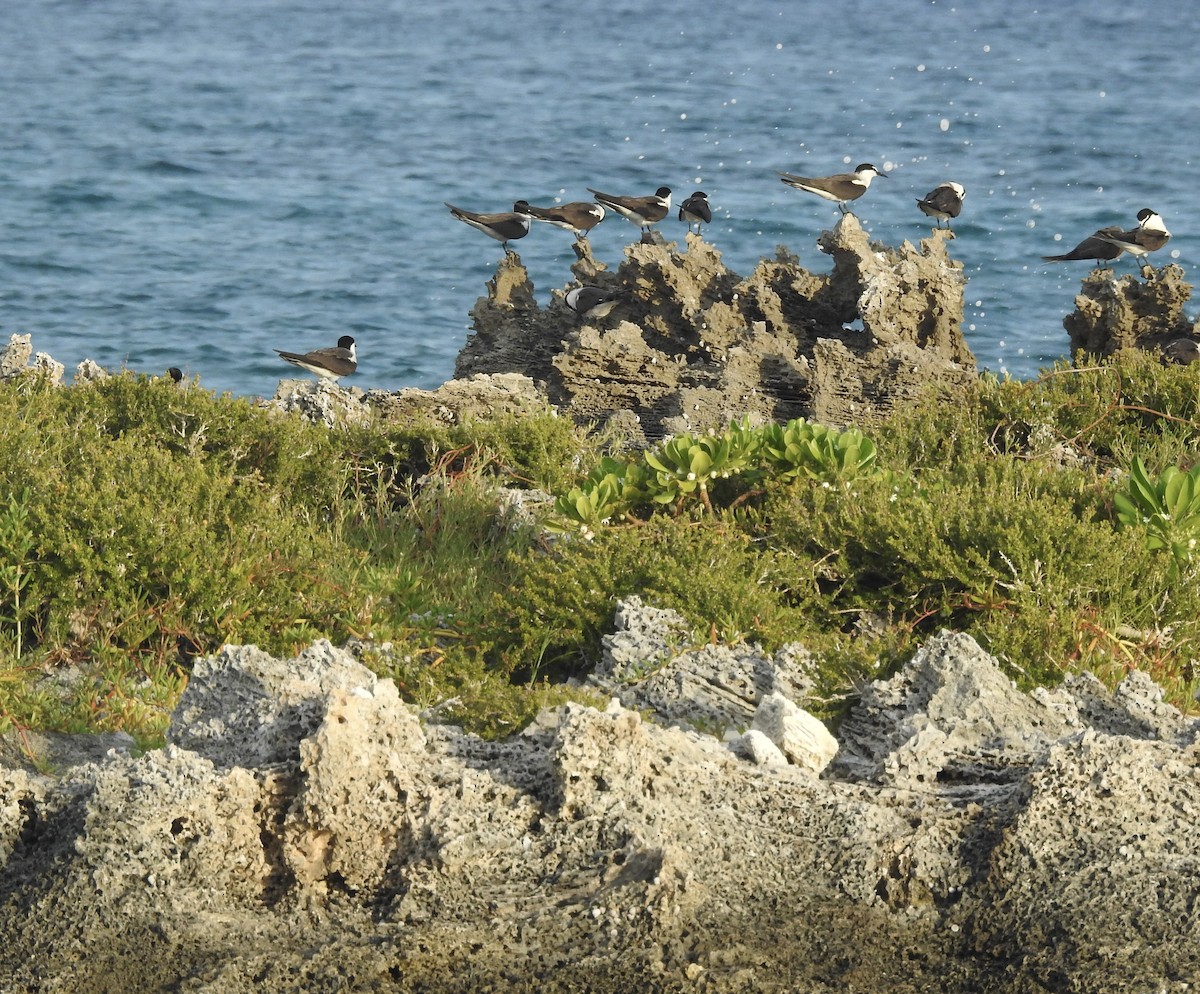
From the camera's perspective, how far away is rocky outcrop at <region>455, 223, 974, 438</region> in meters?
10.1

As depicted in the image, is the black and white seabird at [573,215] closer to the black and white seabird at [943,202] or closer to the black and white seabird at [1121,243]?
the black and white seabird at [943,202]

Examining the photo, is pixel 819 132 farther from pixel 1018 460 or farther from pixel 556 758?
pixel 556 758

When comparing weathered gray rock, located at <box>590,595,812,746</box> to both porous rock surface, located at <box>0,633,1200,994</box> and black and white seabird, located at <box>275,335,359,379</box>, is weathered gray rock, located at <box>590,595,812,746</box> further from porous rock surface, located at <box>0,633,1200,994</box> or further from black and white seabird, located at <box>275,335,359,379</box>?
black and white seabird, located at <box>275,335,359,379</box>

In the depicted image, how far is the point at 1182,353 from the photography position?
34.2 feet

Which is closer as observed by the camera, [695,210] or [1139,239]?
[1139,239]

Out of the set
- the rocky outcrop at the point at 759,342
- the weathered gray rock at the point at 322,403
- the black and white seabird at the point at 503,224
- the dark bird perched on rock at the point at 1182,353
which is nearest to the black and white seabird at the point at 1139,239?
the dark bird perched on rock at the point at 1182,353

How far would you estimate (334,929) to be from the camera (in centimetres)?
426

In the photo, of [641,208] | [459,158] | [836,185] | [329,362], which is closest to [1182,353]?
[836,185]

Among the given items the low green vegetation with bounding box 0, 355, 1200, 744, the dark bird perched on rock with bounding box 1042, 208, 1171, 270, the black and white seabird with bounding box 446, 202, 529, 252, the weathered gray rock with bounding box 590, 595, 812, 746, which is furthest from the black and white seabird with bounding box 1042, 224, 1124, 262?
the weathered gray rock with bounding box 590, 595, 812, 746

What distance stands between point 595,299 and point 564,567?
4.78 meters

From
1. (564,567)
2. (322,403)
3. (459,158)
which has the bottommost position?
(459,158)

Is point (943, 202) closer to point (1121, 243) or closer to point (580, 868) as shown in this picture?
point (1121, 243)

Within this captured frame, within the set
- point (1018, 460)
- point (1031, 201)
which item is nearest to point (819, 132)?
point (1031, 201)

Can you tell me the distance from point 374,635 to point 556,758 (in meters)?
2.19
